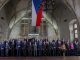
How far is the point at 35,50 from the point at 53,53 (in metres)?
A: 1.89

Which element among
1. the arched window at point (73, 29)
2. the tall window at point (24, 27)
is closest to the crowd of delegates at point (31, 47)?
the arched window at point (73, 29)

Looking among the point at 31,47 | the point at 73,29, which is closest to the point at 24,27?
the point at 73,29

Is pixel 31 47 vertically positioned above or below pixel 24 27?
below

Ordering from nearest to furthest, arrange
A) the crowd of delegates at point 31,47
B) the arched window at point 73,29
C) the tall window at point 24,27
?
1. the crowd of delegates at point 31,47
2. the arched window at point 73,29
3. the tall window at point 24,27

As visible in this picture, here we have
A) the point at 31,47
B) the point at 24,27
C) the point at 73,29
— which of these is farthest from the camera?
the point at 24,27

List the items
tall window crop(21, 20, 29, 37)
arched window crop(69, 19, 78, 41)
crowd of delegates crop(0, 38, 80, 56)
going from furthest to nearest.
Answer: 1. tall window crop(21, 20, 29, 37)
2. arched window crop(69, 19, 78, 41)
3. crowd of delegates crop(0, 38, 80, 56)

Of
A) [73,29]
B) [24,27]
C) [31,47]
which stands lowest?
[31,47]

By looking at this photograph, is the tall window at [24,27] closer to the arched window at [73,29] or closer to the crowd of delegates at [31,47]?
the arched window at [73,29]

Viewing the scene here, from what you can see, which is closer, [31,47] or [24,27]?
[31,47]

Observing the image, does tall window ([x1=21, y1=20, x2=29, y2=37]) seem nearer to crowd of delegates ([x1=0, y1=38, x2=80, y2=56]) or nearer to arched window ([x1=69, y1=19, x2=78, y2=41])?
arched window ([x1=69, y1=19, x2=78, y2=41])

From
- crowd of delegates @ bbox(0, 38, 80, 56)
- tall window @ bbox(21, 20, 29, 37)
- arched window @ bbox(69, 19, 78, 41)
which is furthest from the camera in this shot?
tall window @ bbox(21, 20, 29, 37)

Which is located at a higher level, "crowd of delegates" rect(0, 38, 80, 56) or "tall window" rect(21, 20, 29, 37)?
"tall window" rect(21, 20, 29, 37)

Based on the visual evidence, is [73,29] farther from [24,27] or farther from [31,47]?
[31,47]

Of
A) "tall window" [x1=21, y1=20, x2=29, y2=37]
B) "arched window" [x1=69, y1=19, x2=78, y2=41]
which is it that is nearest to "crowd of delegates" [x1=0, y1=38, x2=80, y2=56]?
"arched window" [x1=69, y1=19, x2=78, y2=41]
